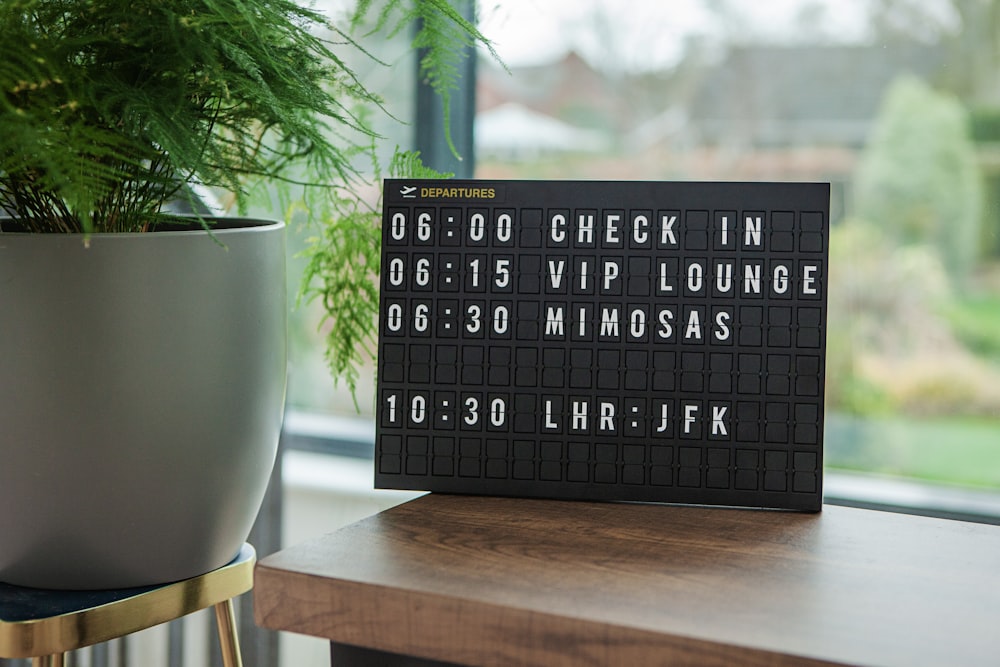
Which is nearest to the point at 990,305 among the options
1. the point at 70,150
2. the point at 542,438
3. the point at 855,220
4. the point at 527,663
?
the point at 855,220

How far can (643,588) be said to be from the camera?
60 cm

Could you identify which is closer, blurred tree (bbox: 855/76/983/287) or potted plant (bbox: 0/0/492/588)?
potted plant (bbox: 0/0/492/588)

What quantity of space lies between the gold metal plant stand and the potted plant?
0.04ft

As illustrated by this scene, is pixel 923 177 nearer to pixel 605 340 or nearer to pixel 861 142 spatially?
pixel 861 142

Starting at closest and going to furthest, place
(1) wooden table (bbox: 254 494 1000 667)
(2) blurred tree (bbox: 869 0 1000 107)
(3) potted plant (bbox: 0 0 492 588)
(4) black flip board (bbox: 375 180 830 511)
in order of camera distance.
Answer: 1. (1) wooden table (bbox: 254 494 1000 667)
2. (3) potted plant (bbox: 0 0 492 588)
3. (4) black flip board (bbox: 375 180 830 511)
4. (2) blurred tree (bbox: 869 0 1000 107)

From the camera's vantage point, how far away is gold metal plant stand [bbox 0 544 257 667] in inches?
27.0

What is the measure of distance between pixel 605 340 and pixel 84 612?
1.45 ft

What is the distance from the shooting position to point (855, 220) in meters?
1.29

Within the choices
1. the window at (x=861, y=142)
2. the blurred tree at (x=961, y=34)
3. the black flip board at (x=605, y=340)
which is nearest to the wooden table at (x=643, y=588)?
the black flip board at (x=605, y=340)

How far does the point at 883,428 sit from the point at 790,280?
63 cm

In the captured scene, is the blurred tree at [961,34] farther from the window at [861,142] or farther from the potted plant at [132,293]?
the potted plant at [132,293]

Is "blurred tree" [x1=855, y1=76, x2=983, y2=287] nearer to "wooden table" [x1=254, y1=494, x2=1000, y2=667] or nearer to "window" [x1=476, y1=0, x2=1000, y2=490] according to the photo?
"window" [x1=476, y1=0, x2=1000, y2=490]

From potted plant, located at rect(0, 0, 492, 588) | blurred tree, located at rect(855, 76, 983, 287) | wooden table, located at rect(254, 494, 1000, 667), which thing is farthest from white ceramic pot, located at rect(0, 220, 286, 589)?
blurred tree, located at rect(855, 76, 983, 287)

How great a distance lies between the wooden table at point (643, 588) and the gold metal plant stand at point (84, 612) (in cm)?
12
